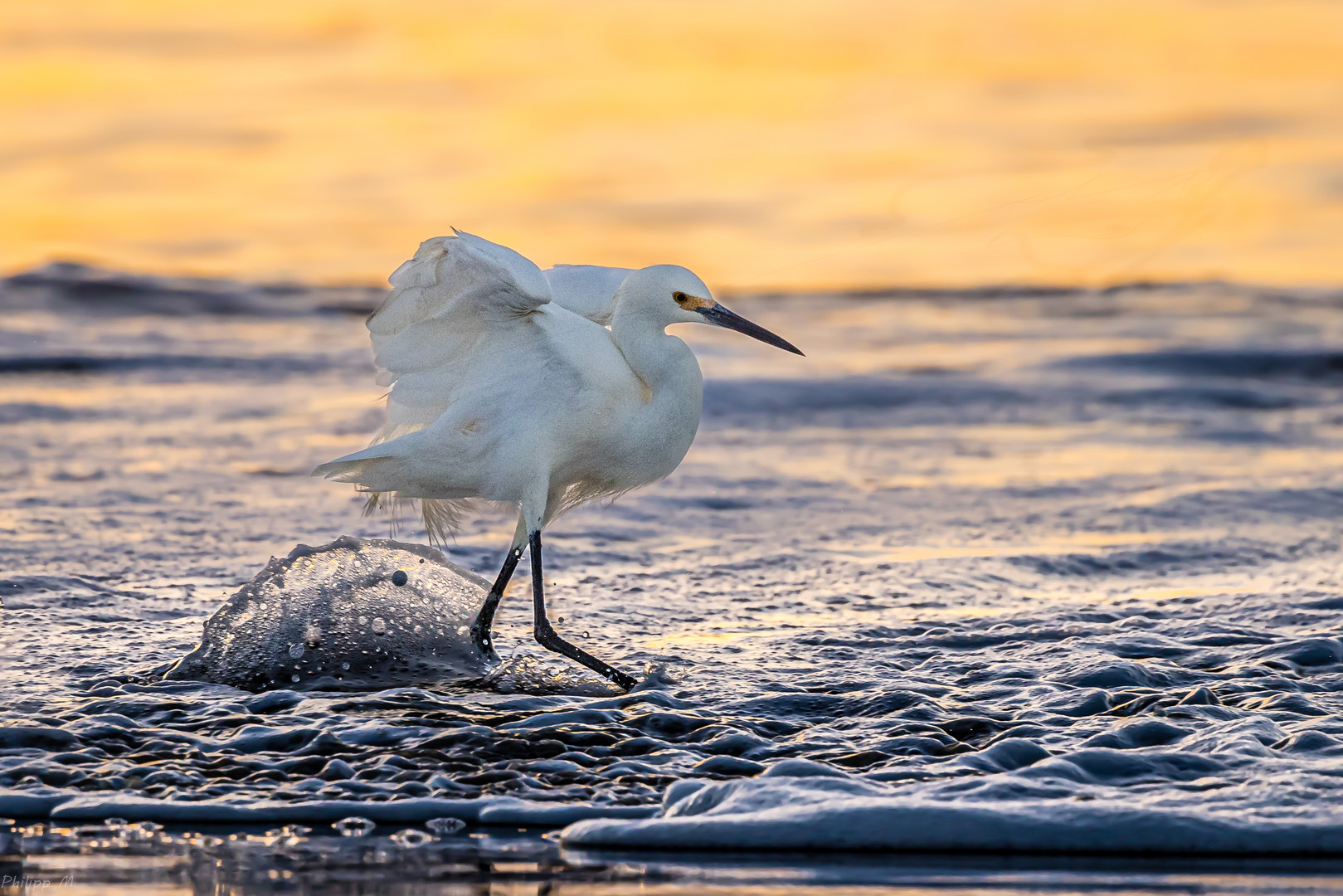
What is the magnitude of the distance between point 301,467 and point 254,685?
4797 mm

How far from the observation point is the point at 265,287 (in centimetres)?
1836

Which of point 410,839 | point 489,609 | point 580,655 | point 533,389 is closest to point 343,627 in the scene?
point 489,609

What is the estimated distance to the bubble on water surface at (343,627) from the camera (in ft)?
18.6

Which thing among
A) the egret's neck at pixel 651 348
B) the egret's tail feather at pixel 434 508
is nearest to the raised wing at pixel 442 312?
the egret's neck at pixel 651 348

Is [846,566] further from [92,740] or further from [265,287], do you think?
[265,287]

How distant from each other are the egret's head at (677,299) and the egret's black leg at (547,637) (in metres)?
0.99

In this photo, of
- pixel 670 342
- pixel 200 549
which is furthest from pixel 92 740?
pixel 200 549

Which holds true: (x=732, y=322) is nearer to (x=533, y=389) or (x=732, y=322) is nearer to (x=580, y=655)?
(x=533, y=389)

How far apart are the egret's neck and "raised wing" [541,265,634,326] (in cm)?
44

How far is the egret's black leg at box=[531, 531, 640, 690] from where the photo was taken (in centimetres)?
582

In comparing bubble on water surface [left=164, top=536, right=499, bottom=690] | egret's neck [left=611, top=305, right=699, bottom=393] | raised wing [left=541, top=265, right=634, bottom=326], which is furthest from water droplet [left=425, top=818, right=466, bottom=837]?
raised wing [left=541, top=265, right=634, bottom=326]

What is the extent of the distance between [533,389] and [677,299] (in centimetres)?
61

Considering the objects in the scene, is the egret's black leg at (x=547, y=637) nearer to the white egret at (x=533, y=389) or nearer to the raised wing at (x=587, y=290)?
the white egret at (x=533, y=389)

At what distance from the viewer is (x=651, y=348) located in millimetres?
5734
